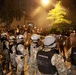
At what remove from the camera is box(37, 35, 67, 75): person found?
5609 mm

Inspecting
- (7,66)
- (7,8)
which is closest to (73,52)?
(7,66)

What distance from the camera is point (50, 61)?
566 centimetres

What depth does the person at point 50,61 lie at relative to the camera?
5609 mm

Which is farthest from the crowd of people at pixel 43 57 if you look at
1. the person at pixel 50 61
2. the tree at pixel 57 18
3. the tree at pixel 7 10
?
the tree at pixel 7 10

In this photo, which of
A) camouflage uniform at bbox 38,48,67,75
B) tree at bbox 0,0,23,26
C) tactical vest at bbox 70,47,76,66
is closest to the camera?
camouflage uniform at bbox 38,48,67,75

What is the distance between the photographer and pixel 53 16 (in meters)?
26.3

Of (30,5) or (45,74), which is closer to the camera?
(45,74)

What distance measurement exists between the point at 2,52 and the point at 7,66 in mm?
732

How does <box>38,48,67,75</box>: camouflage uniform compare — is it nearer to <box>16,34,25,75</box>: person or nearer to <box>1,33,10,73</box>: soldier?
<box>16,34,25,75</box>: person

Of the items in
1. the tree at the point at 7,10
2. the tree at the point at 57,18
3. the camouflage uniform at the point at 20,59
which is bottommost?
the camouflage uniform at the point at 20,59

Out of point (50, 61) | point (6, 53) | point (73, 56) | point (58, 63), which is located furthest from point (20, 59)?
point (58, 63)

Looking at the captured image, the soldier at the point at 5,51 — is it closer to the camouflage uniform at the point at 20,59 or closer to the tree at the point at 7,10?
the camouflage uniform at the point at 20,59

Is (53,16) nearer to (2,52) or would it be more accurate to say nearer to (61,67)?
(2,52)

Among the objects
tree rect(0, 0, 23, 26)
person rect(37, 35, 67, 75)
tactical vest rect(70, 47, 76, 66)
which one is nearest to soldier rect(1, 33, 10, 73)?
tactical vest rect(70, 47, 76, 66)
